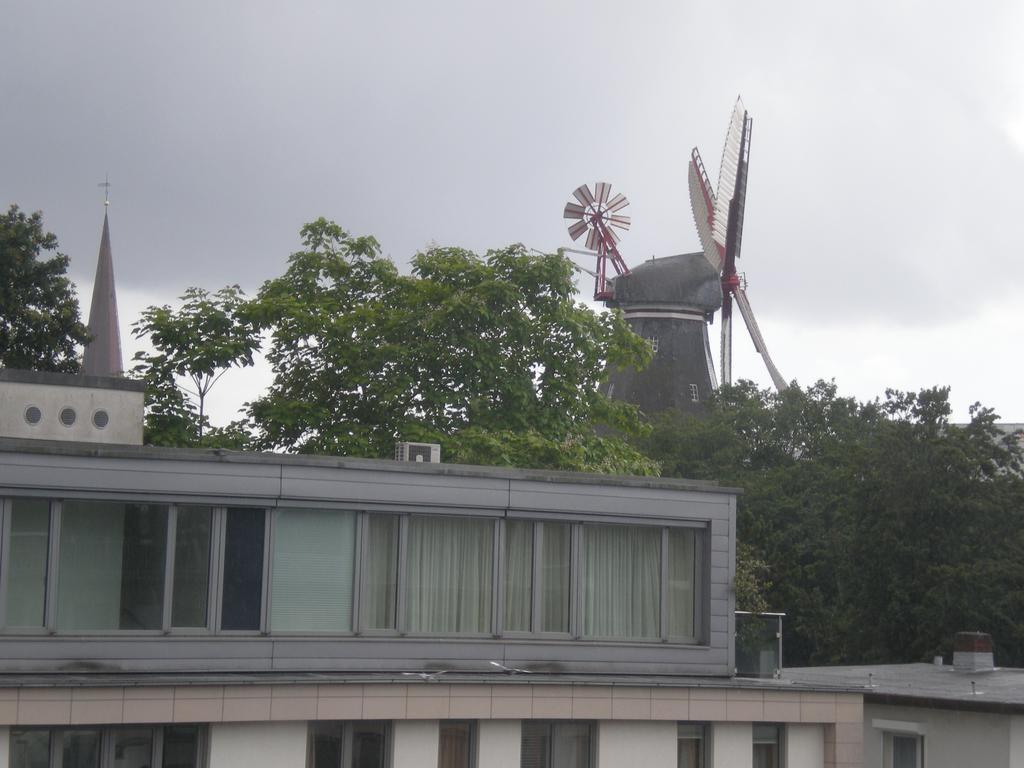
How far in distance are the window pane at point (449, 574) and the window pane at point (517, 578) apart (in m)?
0.29

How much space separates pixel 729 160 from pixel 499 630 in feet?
286

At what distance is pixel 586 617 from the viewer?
2292cm

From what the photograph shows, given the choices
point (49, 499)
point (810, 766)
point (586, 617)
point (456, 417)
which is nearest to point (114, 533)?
point (49, 499)

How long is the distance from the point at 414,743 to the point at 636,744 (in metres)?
3.47

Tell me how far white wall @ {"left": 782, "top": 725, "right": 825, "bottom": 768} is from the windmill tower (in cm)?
7086

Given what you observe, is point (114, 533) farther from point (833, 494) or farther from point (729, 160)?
point (729, 160)

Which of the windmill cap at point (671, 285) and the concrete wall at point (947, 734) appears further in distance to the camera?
the windmill cap at point (671, 285)

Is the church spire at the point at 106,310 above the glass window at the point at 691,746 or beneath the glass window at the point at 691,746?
above

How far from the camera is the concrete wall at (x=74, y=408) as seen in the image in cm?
2219

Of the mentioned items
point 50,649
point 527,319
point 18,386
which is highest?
point 527,319

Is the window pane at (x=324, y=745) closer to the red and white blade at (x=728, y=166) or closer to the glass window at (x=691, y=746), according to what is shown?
the glass window at (x=691, y=746)

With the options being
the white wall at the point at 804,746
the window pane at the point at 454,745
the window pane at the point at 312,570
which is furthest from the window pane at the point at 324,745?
the white wall at the point at 804,746

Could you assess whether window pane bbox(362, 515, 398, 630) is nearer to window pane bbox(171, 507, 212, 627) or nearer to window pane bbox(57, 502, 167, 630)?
window pane bbox(171, 507, 212, 627)

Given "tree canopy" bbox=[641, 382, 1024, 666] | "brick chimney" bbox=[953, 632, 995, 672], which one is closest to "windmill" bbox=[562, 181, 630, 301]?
"tree canopy" bbox=[641, 382, 1024, 666]
